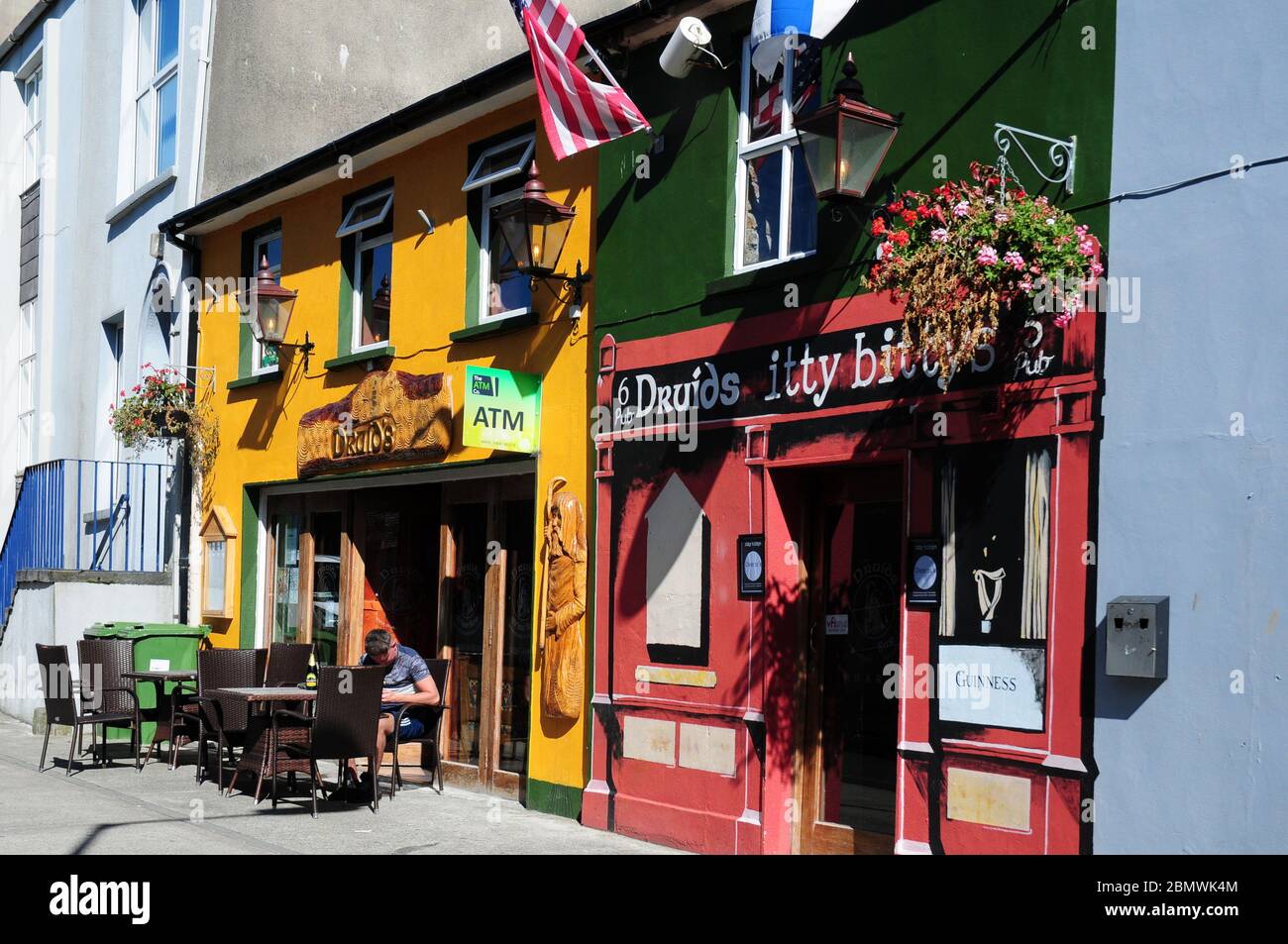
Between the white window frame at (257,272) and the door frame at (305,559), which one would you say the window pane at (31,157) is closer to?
the white window frame at (257,272)

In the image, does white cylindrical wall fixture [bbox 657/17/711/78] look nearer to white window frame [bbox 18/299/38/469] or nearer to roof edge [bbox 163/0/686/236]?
roof edge [bbox 163/0/686/236]

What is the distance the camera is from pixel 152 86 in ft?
58.2

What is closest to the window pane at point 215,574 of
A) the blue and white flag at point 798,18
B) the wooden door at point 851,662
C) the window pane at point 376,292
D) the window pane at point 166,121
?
the window pane at point 376,292

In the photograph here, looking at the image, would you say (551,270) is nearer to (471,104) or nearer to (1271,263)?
(471,104)

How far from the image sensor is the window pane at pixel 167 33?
1738 cm

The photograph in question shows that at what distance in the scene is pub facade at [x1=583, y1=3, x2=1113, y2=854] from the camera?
682 cm

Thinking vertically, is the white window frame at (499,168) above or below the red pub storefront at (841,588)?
above

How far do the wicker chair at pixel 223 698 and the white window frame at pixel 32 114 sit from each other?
39.1ft

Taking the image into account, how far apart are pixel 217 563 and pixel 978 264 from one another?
10.8 meters

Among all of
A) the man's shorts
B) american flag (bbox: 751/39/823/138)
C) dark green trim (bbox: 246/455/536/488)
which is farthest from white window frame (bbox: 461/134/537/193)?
the man's shorts

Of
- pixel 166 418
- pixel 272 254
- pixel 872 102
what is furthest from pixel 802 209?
pixel 166 418

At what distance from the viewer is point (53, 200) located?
2031 centimetres

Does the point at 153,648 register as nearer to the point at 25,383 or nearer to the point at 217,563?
the point at 217,563
